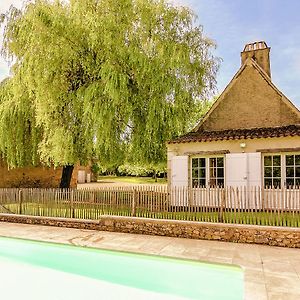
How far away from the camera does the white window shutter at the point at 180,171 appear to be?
1470 centimetres

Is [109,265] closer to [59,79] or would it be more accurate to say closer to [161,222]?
[161,222]

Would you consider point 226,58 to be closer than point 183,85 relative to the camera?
No

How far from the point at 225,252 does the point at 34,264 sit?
18.2ft

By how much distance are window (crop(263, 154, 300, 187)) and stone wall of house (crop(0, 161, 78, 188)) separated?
17411mm

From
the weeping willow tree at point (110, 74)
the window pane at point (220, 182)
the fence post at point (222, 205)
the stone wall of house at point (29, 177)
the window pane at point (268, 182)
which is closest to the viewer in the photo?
the fence post at point (222, 205)

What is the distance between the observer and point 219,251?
9352 millimetres

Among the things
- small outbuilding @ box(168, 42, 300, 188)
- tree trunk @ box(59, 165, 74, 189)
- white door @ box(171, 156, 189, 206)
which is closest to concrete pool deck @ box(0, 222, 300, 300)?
white door @ box(171, 156, 189, 206)

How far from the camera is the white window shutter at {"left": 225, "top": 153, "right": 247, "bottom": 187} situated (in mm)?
13781

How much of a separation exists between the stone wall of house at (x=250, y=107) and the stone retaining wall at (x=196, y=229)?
7.24 m

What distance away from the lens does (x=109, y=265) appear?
909 cm

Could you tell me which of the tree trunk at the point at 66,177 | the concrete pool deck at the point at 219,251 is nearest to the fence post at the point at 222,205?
the concrete pool deck at the point at 219,251

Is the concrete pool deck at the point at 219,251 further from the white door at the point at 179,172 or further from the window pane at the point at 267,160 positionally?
the window pane at the point at 267,160

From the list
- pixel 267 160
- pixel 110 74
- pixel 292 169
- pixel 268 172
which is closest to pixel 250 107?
pixel 267 160

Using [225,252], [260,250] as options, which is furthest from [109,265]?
[260,250]
